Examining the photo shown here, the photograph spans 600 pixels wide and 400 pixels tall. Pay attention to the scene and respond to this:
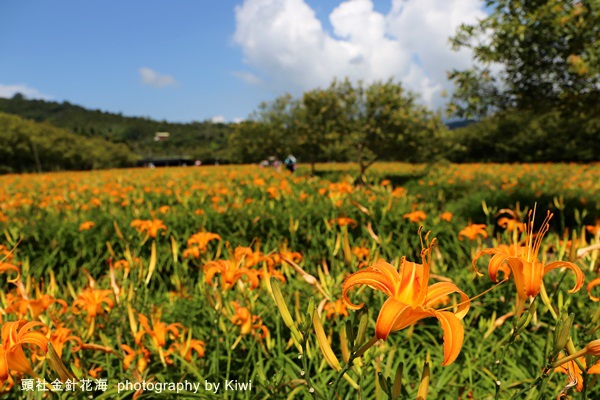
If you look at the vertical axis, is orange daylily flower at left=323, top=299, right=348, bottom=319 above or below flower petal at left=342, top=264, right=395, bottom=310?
below

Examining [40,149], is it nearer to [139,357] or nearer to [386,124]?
[386,124]

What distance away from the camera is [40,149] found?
121 feet

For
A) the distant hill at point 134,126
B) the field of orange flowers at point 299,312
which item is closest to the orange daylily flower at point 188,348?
the field of orange flowers at point 299,312

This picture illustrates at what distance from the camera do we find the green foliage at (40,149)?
3512 centimetres

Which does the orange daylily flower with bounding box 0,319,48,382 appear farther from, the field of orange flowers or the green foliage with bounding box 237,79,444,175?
the green foliage with bounding box 237,79,444,175

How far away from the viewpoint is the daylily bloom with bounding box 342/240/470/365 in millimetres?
575

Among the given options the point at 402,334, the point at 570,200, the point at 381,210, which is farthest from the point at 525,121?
the point at 402,334

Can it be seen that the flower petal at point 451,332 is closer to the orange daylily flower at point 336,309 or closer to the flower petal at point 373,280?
the flower petal at point 373,280

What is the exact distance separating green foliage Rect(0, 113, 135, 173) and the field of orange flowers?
3858 cm

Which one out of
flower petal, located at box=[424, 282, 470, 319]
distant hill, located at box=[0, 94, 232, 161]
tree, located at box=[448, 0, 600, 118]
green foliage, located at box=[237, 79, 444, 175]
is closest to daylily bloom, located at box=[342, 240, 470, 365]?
flower petal, located at box=[424, 282, 470, 319]

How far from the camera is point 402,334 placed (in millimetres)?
1830

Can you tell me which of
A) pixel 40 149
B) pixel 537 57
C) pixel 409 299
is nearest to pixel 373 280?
pixel 409 299

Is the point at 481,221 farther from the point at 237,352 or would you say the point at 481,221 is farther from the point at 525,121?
the point at 525,121

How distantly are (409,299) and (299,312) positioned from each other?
3.02 feet
